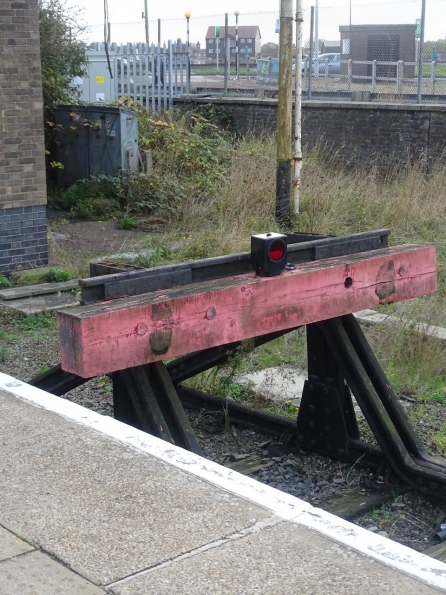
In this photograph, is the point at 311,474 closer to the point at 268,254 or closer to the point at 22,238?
the point at 268,254

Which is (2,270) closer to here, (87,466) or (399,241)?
(399,241)

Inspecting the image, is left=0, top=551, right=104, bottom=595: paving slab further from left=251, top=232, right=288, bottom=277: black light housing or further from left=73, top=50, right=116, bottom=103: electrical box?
left=73, top=50, right=116, bottom=103: electrical box

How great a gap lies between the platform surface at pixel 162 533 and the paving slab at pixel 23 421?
0.07 metres

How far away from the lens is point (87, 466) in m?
3.74

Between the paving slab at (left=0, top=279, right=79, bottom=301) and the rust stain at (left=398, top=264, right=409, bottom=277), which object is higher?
the rust stain at (left=398, top=264, right=409, bottom=277)

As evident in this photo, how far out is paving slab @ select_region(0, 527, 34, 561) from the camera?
3.01 m

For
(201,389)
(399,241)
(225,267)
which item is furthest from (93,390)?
(399,241)

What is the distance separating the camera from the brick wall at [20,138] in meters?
9.54

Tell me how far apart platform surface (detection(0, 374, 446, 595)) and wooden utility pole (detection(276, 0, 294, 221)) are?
8.28 m

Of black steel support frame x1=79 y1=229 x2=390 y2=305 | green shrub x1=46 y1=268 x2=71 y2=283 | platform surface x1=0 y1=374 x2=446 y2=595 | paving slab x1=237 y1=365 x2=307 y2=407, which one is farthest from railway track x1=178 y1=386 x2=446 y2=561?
green shrub x1=46 y1=268 x2=71 y2=283

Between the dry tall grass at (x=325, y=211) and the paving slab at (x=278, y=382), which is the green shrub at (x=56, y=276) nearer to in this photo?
the dry tall grass at (x=325, y=211)

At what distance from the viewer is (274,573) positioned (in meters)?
2.87

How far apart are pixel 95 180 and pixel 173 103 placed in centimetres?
771

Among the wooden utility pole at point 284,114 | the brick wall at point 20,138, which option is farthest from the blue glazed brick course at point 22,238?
the wooden utility pole at point 284,114
